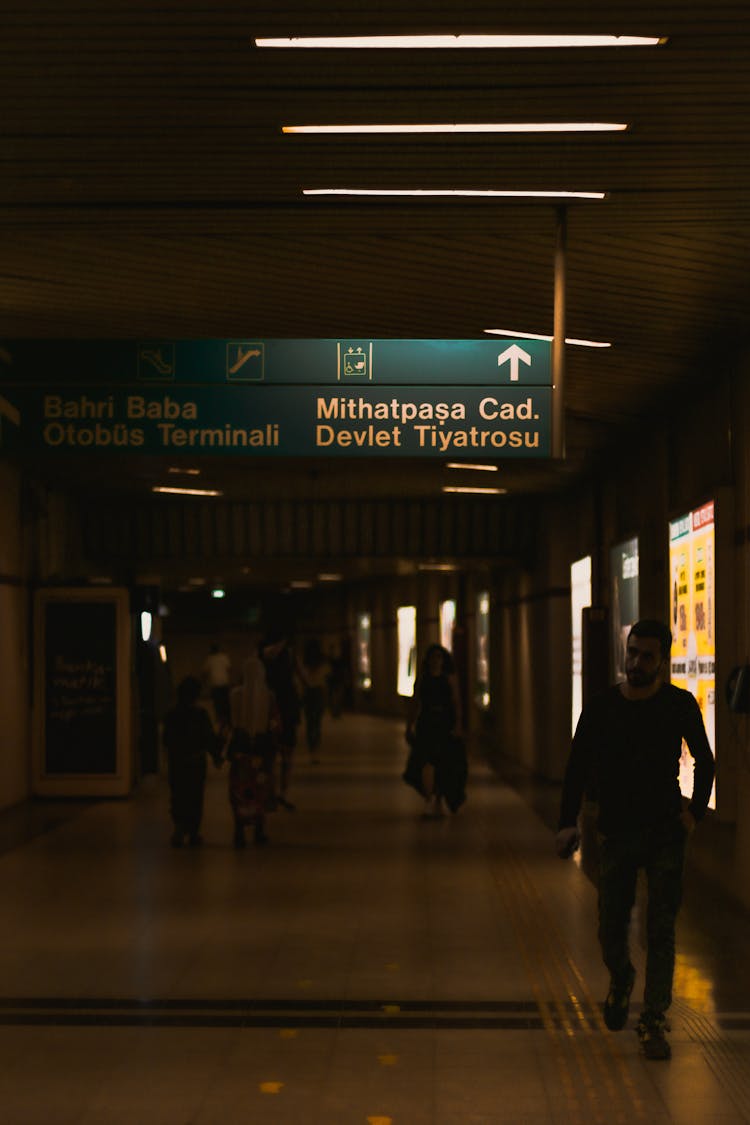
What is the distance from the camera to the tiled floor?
5328mm

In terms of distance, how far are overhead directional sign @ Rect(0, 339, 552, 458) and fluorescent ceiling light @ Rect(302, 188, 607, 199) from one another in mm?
1319

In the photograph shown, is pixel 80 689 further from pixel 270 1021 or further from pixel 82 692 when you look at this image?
pixel 270 1021

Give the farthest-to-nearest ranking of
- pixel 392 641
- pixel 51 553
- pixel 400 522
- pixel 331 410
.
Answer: pixel 392 641 < pixel 400 522 < pixel 51 553 < pixel 331 410

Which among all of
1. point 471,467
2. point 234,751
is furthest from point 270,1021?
point 471,467

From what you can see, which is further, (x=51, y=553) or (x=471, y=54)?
(x=51, y=553)

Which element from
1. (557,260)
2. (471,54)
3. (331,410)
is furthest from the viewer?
(331,410)

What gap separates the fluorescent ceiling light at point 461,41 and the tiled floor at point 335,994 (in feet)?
10.9

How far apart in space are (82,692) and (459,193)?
10287 mm

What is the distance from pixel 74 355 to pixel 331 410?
1.34m

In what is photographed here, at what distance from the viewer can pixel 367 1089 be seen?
544 cm

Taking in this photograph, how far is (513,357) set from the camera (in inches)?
317

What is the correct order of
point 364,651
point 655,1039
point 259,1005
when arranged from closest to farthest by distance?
point 655,1039
point 259,1005
point 364,651

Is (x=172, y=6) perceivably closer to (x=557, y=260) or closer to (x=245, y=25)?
(x=245, y=25)

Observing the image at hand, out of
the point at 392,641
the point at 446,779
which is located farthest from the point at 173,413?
the point at 392,641
